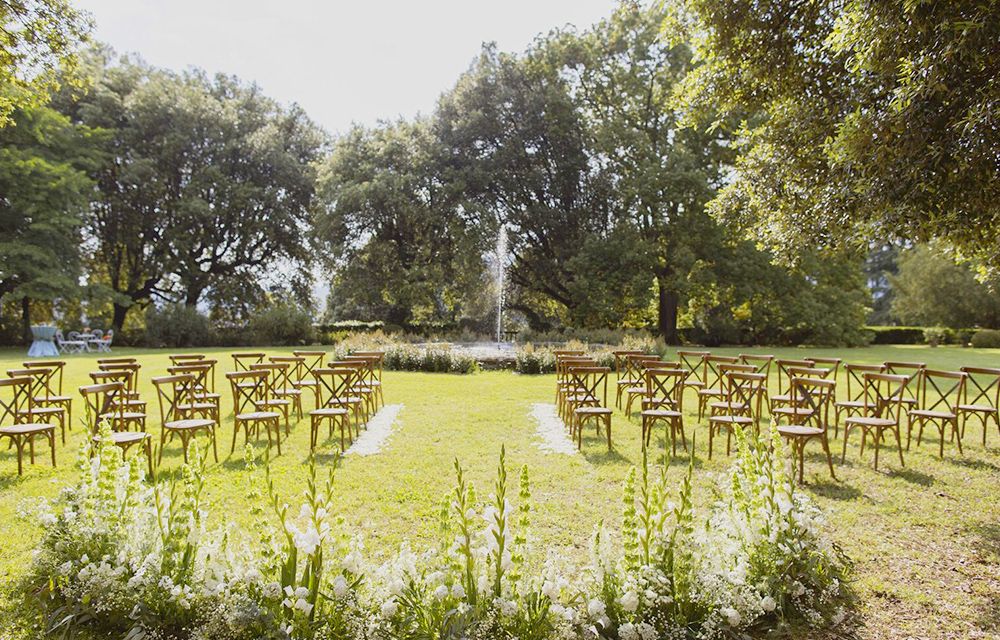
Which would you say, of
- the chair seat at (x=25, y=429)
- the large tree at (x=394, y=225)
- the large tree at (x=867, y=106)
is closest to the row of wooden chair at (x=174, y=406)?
the chair seat at (x=25, y=429)

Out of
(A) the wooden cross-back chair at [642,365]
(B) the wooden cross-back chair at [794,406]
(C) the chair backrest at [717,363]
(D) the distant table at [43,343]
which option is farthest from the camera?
(D) the distant table at [43,343]

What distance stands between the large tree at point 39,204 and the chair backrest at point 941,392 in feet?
94.2

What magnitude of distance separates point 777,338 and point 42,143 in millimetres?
34495

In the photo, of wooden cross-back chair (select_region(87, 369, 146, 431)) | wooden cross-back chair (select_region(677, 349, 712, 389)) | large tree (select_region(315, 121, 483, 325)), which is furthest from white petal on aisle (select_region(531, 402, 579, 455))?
large tree (select_region(315, 121, 483, 325))

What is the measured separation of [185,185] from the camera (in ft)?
101

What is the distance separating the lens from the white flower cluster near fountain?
3031mm

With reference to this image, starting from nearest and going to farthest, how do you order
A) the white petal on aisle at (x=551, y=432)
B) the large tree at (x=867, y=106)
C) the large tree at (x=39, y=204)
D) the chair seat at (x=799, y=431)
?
the large tree at (x=867, y=106) → the chair seat at (x=799, y=431) → the white petal on aisle at (x=551, y=432) → the large tree at (x=39, y=204)

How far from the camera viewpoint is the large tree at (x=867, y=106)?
191 inches

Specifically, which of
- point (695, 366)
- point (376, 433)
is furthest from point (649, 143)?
point (376, 433)

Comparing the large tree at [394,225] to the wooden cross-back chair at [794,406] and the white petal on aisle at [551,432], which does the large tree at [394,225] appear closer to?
the white petal on aisle at [551,432]

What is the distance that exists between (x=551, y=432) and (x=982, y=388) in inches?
394

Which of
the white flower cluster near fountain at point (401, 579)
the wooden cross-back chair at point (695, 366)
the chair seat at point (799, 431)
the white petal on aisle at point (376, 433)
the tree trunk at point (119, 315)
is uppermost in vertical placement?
the tree trunk at point (119, 315)

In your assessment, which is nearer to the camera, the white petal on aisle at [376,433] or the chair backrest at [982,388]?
the white petal on aisle at [376,433]

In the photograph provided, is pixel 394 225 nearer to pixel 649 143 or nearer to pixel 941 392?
pixel 649 143
